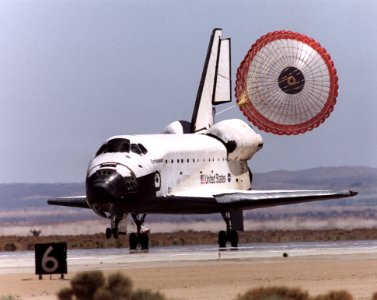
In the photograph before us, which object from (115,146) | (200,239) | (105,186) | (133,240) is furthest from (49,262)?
(200,239)

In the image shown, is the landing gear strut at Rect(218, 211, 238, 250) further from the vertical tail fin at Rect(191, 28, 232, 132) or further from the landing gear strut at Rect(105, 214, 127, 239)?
the vertical tail fin at Rect(191, 28, 232, 132)

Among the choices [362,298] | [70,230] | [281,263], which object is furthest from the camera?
[70,230]

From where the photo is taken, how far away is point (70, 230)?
56094 millimetres

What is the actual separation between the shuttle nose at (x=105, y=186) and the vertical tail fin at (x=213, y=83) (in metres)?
9.52

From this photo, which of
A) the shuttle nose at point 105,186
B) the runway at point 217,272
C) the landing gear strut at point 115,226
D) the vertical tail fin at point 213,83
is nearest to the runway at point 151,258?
the runway at point 217,272

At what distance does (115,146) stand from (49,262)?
41.7ft

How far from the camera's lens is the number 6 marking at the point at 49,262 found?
3048 cm

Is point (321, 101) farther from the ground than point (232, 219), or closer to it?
farther from the ground

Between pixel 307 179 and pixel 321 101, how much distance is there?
52.1 metres

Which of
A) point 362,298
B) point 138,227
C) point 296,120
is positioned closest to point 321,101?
point 296,120

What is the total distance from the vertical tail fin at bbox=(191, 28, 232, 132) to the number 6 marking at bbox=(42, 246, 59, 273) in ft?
67.2

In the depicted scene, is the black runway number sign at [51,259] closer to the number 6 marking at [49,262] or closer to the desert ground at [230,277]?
the number 6 marking at [49,262]

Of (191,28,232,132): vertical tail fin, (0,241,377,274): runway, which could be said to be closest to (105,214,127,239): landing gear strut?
(0,241,377,274): runway

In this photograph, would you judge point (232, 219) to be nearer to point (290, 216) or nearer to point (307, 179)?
Result: point (290, 216)
